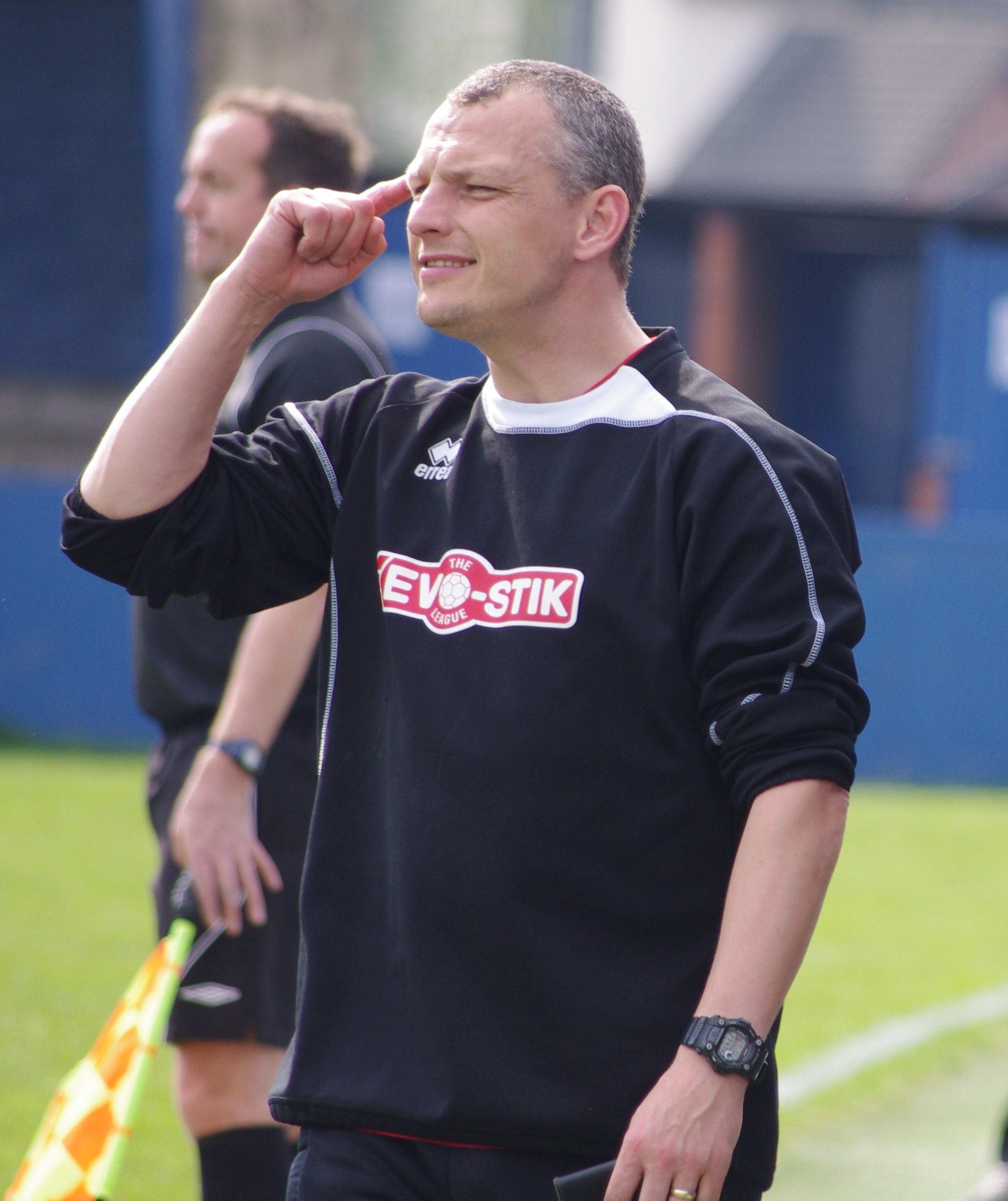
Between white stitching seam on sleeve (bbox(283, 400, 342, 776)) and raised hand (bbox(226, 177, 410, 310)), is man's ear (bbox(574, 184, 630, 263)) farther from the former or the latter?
white stitching seam on sleeve (bbox(283, 400, 342, 776))

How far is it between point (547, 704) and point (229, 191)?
181cm

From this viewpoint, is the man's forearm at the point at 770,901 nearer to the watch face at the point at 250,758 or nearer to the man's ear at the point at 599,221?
the man's ear at the point at 599,221

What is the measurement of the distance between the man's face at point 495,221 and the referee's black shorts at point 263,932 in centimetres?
143

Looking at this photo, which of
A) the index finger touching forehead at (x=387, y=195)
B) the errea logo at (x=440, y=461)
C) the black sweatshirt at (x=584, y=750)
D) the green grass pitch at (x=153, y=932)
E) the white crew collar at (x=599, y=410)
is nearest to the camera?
the black sweatshirt at (x=584, y=750)

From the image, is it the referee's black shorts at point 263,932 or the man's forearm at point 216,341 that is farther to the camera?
the referee's black shorts at point 263,932

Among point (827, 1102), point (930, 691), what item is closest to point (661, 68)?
point (930, 691)

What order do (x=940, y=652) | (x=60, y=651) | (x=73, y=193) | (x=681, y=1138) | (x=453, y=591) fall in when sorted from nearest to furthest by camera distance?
1. (x=681, y=1138)
2. (x=453, y=591)
3. (x=940, y=652)
4. (x=60, y=651)
5. (x=73, y=193)

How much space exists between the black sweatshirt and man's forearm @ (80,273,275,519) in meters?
0.33

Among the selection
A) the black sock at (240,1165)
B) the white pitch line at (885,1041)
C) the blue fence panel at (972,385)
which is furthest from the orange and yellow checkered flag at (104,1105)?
the blue fence panel at (972,385)

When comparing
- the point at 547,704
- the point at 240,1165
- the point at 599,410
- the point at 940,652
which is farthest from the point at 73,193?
the point at 547,704

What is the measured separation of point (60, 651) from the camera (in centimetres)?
1127

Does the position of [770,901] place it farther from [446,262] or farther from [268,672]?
[268,672]

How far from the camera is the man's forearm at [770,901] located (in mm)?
1923

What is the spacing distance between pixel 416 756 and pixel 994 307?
15.7 meters
